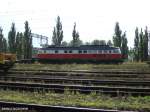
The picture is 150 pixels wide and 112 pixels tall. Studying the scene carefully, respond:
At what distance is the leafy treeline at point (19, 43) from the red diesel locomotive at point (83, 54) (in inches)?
1078

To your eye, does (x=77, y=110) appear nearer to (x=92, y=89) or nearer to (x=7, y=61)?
(x=92, y=89)

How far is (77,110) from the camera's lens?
10.1 m

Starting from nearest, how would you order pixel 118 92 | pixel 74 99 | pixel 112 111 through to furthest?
pixel 112 111, pixel 74 99, pixel 118 92

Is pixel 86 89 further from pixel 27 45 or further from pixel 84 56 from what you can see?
pixel 27 45

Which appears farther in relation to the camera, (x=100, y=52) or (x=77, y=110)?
(x=100, y=52)

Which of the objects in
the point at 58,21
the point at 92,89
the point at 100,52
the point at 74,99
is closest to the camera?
the point at 74,99

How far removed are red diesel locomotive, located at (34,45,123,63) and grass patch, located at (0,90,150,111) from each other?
31.0 metres

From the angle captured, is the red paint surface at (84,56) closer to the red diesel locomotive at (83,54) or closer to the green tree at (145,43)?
the red diesel locomotive at (83,54)

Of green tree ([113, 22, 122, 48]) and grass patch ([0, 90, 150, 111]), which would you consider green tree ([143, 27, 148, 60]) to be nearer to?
green tree ([113, 22, 122, 48])

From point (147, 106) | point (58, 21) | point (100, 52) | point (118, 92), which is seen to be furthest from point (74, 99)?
Answer: point (58, 21)

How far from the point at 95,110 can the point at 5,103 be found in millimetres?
3387

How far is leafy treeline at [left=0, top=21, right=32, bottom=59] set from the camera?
7725cm

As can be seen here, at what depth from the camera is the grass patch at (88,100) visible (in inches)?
442

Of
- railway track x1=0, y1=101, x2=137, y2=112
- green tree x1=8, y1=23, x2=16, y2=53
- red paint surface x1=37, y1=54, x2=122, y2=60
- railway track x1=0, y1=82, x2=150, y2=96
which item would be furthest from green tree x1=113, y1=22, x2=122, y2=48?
railway track x1=0, y1=101, x2=137, y2=112
